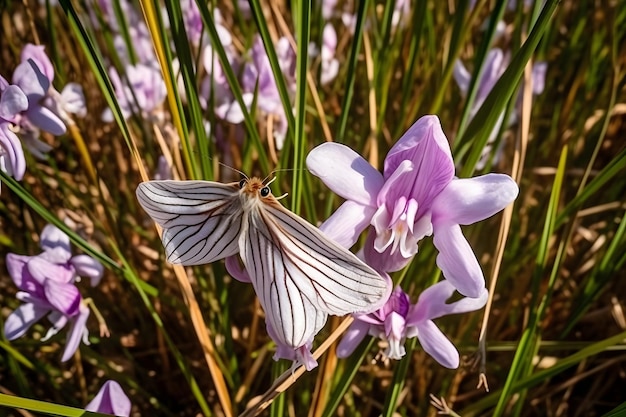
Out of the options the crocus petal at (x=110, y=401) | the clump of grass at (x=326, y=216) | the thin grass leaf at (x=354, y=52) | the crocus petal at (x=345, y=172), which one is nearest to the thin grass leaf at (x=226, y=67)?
the clump of grass at (x=326, y=216)

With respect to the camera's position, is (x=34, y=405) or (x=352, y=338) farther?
(x=352, y=338)

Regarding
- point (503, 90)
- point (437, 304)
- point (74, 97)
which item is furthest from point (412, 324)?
point (74, 97)

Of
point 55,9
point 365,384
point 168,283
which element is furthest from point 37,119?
point 55,9

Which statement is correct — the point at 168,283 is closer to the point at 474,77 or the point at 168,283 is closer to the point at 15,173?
the point at 15,173

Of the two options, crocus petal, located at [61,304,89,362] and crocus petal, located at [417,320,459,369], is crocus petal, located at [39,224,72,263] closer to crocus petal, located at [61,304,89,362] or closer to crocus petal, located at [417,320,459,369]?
crocus petal, located at [61,304,89,362]

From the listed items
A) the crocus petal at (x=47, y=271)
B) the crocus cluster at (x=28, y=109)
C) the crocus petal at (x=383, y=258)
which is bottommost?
the crocus petal at (x=47, y=271)

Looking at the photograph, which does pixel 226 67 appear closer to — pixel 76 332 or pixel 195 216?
pixel 195 216

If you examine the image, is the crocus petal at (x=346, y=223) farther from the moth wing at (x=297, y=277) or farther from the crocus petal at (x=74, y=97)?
the crocus petal at (x=74, y=97)
